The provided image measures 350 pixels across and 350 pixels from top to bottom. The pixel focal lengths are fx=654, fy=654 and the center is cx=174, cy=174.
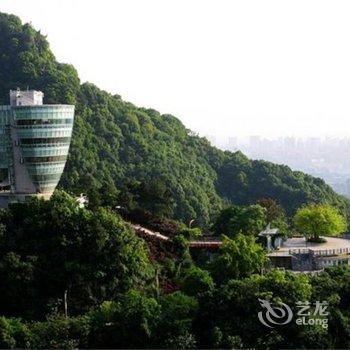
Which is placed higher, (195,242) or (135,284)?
(195,242)

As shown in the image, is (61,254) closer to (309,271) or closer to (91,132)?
(309,271)

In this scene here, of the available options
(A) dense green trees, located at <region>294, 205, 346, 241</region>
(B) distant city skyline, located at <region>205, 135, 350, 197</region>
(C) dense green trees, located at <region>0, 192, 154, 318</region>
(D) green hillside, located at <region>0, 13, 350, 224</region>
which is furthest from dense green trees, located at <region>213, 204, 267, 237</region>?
(B) distant city skyline, located at <region>205, 135, 350, 197</region>

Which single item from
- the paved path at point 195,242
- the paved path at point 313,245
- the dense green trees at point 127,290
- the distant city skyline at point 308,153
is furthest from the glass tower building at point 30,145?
the distant city skyline at point 308,153

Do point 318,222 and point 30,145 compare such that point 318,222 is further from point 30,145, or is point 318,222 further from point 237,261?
point 30,145

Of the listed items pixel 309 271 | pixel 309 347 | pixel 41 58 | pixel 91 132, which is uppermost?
pixel 41 58

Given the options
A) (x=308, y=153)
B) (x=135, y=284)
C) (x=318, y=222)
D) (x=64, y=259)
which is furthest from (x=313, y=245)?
(x=308, y=153)

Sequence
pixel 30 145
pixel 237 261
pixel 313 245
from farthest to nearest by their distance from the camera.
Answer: pixel 30 145
pixel 313 245
pixel 237 261

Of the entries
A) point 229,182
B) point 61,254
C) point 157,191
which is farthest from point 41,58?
point 61,254
